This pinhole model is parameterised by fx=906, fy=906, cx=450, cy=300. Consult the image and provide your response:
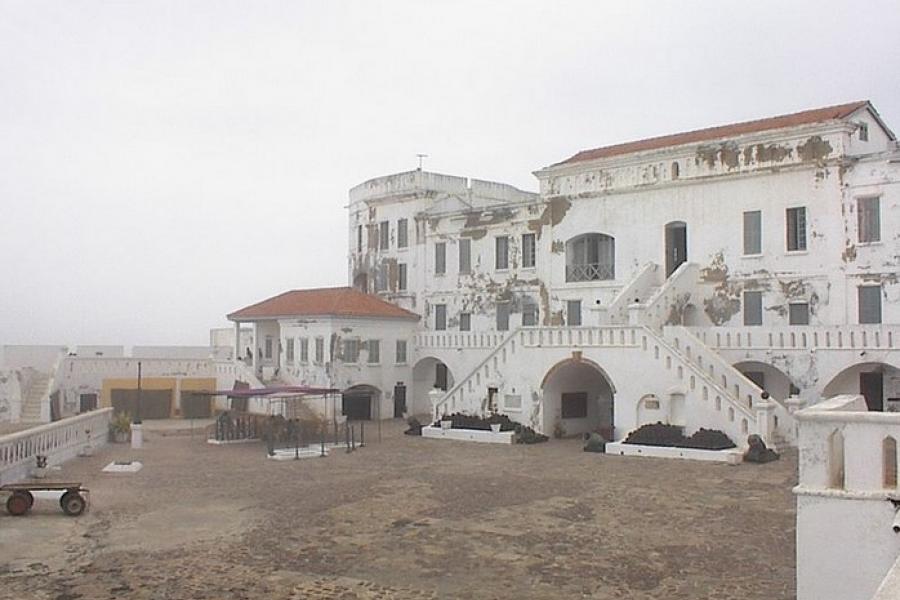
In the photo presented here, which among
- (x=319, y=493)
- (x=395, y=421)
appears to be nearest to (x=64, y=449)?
(x=319, y=493)

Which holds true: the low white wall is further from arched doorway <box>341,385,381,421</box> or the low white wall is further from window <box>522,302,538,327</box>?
window <box>522,302,538,327</box>

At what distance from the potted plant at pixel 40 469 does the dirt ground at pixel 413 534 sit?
30.2 inches

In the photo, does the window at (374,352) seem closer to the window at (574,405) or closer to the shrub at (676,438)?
the window at (574,405)

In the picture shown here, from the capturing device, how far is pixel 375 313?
43031mm

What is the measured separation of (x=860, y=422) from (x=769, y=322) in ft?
84.4

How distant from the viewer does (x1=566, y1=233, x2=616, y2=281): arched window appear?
3922 cm

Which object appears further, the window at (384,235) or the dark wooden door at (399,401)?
the window at (384,235)

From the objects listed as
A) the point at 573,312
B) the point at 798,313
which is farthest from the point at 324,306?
the point at 798,313

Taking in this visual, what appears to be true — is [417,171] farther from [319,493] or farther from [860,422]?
[860,422]

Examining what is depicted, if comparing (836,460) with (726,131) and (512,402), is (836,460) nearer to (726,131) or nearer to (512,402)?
(512,402)

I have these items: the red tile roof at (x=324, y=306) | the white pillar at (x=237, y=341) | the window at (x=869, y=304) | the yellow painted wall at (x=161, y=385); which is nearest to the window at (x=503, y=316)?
the red tile roof at (x=324, y=306)

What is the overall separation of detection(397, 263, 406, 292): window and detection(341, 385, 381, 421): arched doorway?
663 centimetres

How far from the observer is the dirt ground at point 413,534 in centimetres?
1294

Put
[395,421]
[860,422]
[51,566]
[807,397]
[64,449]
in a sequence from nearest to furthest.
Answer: [860,422] → [51,566] → [64,449] → [807,397] → [395,421]
